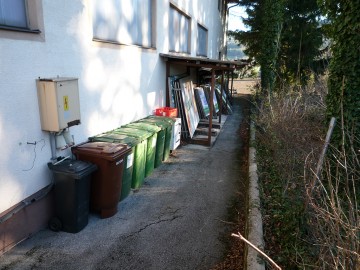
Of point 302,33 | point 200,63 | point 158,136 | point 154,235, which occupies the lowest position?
point 154,235

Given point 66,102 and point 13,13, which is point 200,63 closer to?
point 66,102

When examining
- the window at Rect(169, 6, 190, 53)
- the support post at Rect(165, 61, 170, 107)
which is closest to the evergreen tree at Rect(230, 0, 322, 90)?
the window at Rect(169, 6, 190, 53)

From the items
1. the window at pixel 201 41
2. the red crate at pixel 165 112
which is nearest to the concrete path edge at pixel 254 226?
the red crate at pixel 165 112

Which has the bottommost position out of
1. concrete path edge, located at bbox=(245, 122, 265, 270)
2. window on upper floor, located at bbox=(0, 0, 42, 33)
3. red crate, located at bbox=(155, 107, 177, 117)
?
concrete path edge, located at bbox=(245, 122, 265, 270)

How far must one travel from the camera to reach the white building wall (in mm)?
3367

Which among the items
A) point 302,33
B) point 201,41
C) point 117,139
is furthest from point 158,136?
point 302,33

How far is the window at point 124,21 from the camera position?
511cm

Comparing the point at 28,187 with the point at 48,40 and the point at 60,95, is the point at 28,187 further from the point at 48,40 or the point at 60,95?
the point at 48,40

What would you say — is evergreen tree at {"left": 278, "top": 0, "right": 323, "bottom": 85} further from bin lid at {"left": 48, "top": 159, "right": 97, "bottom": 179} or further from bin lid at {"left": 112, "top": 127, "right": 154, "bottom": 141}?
bin lid at {"left": 48, "top": 159, "right": 97, "bottom": 179}

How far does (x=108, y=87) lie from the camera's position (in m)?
5.39

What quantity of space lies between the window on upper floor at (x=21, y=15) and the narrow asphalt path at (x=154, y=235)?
8.98ft

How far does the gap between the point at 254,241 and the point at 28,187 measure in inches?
117

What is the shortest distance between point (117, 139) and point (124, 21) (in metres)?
2.69

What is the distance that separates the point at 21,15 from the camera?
3.56m
